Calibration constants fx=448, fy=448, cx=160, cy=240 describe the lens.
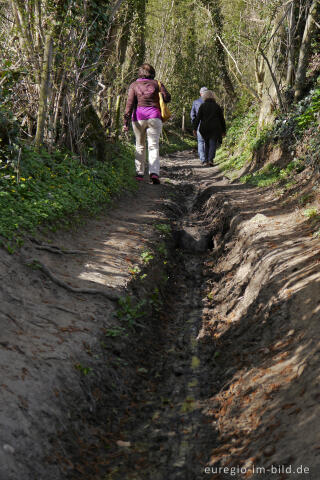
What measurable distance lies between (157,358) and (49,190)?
3509 mm

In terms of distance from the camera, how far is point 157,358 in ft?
16.6

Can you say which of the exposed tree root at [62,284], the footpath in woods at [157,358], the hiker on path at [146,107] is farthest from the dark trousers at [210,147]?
the exposed tree root at [62,284]

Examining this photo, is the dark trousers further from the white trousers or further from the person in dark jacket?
the white trousers

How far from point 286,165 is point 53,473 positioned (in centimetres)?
882

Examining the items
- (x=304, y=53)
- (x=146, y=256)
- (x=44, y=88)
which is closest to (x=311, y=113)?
(x=304, y=53)

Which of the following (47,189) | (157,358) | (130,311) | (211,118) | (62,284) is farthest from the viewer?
(211,118)

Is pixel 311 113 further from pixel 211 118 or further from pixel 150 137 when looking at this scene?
pixel 211 118

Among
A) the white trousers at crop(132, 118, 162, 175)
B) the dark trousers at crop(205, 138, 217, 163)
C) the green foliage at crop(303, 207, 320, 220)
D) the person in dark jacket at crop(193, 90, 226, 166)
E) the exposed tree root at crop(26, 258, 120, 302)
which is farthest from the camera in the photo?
the dark trousers at crop(205, 138, 217, 163)

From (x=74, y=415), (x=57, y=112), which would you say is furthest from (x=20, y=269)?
(x=57, y=112)

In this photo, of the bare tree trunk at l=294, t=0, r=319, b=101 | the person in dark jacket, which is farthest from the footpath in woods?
the person in dark jacket

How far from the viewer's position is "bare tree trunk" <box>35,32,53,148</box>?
25.4 ft

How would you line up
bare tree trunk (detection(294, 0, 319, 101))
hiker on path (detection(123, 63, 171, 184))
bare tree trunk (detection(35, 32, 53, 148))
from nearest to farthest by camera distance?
bare tree trunk (detection(35, 32, 53, 148)) < hiker on path (detection(123, 63, 171, 184)) < bare tree trunk (detection(294, 0, 319, 101))

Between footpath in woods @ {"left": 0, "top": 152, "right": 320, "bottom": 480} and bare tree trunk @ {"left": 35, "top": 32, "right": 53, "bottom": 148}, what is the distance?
1994mm

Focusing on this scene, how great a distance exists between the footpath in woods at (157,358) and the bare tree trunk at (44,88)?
199cm
